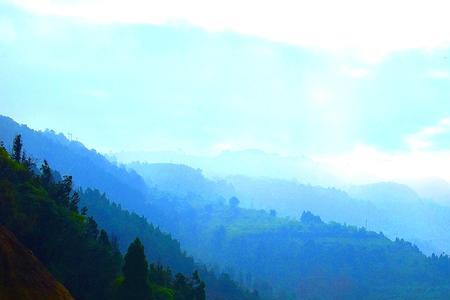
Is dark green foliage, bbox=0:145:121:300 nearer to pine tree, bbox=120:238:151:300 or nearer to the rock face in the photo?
pine tree, bbox=120:238:151:300

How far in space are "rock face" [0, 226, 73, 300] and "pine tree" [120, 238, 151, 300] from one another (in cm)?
1641

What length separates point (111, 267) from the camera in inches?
3588

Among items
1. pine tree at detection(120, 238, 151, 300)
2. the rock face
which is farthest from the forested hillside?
the rock face

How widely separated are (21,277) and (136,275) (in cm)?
2256

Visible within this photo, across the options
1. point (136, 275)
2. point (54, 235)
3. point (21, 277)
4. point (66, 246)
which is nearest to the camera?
point (21, 277)

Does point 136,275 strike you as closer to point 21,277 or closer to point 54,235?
point 54,235

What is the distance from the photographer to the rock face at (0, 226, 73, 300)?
56031 mm

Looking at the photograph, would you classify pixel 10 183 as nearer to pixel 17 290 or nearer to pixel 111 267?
pixel 111 267

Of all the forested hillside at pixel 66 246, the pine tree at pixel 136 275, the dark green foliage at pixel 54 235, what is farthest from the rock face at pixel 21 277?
the pine tree at pixel 136 275

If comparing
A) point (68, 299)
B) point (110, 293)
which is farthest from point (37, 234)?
point (68, 299)

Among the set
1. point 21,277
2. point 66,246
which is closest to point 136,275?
point 66,246

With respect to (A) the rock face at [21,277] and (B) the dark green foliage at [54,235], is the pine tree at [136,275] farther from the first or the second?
(A) the rock face at [21,277]

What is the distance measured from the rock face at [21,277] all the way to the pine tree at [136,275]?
16410mm

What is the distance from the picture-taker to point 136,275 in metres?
78.4
